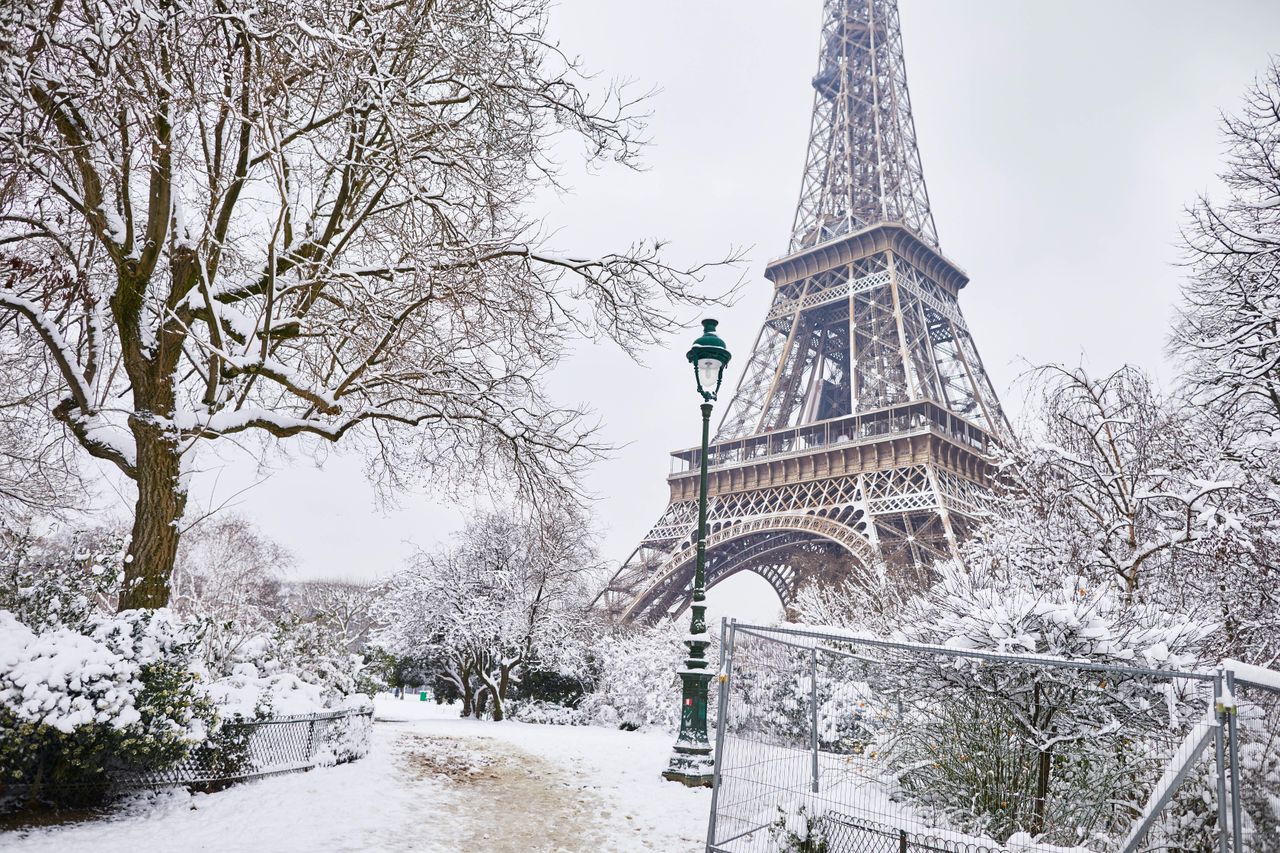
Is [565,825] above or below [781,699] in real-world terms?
below

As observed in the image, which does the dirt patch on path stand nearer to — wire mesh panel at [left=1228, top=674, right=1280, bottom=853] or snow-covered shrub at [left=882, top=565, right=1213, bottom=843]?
snow-covered shrub at [left=882, top=565, right=1213, bottom=843]

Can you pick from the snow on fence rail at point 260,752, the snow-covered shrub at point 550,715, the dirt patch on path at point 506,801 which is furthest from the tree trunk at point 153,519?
the snow-covered shrub at point 550,715

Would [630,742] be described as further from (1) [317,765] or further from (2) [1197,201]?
(2) [1197,201]

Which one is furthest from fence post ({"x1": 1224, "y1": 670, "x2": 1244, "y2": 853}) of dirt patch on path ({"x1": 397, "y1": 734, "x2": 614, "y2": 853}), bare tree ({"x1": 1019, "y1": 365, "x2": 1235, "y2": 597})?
dirt patch on path ({"x1": 397, "y1": 734, "x2": 614, "y2": 853})

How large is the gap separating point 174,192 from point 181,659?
4.37 m

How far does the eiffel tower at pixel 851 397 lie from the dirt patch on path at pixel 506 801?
1222 cm

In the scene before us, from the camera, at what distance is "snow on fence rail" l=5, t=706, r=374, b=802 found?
5.90 m

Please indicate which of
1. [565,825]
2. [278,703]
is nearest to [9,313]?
[278,703]

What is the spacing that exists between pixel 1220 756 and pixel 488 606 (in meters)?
17.8

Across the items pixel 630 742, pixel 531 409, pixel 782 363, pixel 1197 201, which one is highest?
pixel 782 363

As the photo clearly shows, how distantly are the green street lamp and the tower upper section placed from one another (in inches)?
1087

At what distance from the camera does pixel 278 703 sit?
767cm

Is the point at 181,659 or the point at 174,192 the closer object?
the point at 181,659

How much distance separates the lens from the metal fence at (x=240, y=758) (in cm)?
530
